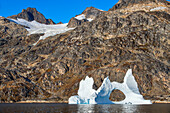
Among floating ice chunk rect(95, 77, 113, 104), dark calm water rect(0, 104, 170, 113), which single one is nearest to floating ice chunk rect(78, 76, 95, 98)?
floating ice chunk rect(95, 77, 113, 104)

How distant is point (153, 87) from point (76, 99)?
92.9m

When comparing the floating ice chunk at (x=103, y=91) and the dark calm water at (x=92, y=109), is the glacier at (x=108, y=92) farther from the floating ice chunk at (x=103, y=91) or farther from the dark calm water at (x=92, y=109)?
the dark calm water at (x=92, y=109)

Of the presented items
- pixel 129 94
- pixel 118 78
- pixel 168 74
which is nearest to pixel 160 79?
pixel 168 74

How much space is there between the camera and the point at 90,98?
11531 centimetres

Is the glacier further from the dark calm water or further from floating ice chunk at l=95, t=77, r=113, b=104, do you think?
the dark calm water

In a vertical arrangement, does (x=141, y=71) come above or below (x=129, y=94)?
above

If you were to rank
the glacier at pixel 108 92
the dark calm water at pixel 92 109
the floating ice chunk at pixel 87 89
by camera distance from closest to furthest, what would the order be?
the dark calm water at pixel 92 109, the glacier at pixel 108 92, the floating ice chunk at pixel 87 89

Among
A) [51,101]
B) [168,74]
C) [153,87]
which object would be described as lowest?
[51,101]

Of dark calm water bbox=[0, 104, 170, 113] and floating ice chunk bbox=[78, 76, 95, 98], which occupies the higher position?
floating ice chunk bbox=[78, 76, 95, 98]

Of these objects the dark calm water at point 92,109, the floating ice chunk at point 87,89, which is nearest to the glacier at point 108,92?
the floating ice chunk at point 87,89

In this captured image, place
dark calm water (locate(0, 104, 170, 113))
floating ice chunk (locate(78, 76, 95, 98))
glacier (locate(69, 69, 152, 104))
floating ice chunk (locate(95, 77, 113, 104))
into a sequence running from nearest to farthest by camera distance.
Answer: dark calm water (locate(0, 104, 170, 113)) < floating ice chunk (locate(95, 77, 113, 104)) < glacier (locate(69, 69, 152, 104)) < floating ice chunk (locate(78, 76, 95, 98))

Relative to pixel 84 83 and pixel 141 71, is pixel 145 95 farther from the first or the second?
pixel 84 83

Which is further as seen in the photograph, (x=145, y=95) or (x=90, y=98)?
(x=145, y=95)

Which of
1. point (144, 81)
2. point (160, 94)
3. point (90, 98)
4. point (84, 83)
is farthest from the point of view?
point (144, 81)
